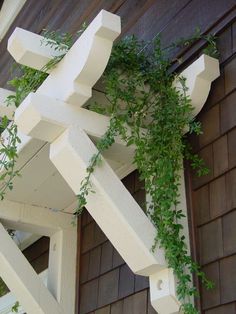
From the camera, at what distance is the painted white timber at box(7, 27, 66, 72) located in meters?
1.91

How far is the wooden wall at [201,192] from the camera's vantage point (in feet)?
5.87

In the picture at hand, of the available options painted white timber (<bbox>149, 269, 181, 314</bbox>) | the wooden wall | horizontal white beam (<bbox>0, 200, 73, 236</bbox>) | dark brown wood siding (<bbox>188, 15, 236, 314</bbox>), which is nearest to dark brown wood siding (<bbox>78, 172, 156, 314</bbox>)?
the wooden wall

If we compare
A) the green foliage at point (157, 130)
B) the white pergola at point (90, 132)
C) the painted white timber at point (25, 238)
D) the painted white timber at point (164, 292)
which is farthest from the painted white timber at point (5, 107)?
the painted white timber at point (25, 238)

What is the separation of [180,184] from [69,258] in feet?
2.99

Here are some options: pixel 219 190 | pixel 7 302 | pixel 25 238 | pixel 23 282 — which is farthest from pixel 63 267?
pixel 219 190

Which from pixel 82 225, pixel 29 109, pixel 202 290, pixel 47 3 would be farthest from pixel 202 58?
pixel 47 3

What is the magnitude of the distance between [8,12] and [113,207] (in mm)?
2913

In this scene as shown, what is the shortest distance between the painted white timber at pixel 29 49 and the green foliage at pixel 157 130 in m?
0.22

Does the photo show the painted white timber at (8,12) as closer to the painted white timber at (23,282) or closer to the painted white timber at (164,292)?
the painted white timber at (23,282)

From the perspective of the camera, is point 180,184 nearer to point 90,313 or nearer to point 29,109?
point 29,109

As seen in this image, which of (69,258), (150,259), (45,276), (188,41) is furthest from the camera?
(45,276)

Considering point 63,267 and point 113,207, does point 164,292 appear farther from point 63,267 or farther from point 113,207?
point 63,267

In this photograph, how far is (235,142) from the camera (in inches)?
73.2

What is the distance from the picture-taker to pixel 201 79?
1984mm
